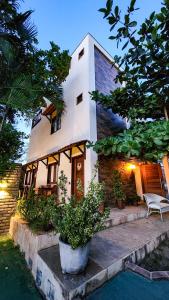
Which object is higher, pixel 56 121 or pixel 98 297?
pixel 56 121

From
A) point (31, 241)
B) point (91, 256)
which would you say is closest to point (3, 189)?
point (31, 241)

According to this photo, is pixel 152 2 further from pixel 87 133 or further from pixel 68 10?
pixel 68 10

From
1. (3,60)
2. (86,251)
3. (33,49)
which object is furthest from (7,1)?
(86,251)

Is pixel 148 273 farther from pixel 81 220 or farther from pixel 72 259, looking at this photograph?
pixel 81 220

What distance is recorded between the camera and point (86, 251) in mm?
2057

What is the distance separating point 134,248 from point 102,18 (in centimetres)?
404

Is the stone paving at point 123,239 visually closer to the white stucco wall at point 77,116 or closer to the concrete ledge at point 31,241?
the concrete ledge at point 31,241

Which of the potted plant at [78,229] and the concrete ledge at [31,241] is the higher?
the potted plant at [78,229]

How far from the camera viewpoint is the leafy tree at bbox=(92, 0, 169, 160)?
2535 millimetres

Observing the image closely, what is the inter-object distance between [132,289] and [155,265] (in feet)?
2.52

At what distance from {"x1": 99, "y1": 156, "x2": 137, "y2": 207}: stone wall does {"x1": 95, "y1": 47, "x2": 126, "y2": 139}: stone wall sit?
1.08 metres

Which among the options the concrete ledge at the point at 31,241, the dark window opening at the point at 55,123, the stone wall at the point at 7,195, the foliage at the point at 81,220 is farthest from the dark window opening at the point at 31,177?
the foliage at the point at 81,220

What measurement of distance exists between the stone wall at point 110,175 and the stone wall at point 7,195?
9.49 ft

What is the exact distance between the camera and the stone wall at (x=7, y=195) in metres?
4.29
